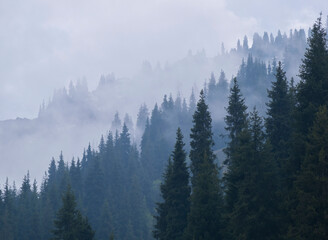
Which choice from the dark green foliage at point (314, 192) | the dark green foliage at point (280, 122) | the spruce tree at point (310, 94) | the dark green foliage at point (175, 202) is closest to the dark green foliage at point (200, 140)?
the dark green foliage at point (175, 202)

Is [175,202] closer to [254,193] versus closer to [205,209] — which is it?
[205,209]

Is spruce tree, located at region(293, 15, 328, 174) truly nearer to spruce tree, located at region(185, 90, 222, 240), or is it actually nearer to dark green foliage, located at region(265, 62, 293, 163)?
dark green foliage, located at region(265, 62, 293, 163)

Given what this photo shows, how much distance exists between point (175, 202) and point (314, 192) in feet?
53.7

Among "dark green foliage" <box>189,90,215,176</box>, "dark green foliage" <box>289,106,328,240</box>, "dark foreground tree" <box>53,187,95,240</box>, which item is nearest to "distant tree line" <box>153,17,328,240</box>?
"dark green foliage" <box>289,106,328,240</box>

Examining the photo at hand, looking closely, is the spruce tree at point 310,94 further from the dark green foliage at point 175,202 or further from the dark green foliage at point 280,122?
the dark green foliage at point 175,202

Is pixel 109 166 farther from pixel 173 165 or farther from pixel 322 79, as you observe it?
pixel 322 79

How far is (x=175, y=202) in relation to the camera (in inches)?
1384

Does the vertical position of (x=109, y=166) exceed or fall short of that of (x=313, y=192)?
it exceeds it

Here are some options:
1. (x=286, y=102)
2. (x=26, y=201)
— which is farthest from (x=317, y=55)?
(x=26, y=201)

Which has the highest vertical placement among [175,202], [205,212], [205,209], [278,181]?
[175,202]

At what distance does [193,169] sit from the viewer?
37.4m

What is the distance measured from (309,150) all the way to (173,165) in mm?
16364

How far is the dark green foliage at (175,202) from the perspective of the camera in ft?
113

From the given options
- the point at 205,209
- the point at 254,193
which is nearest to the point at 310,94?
the point at 254,193
